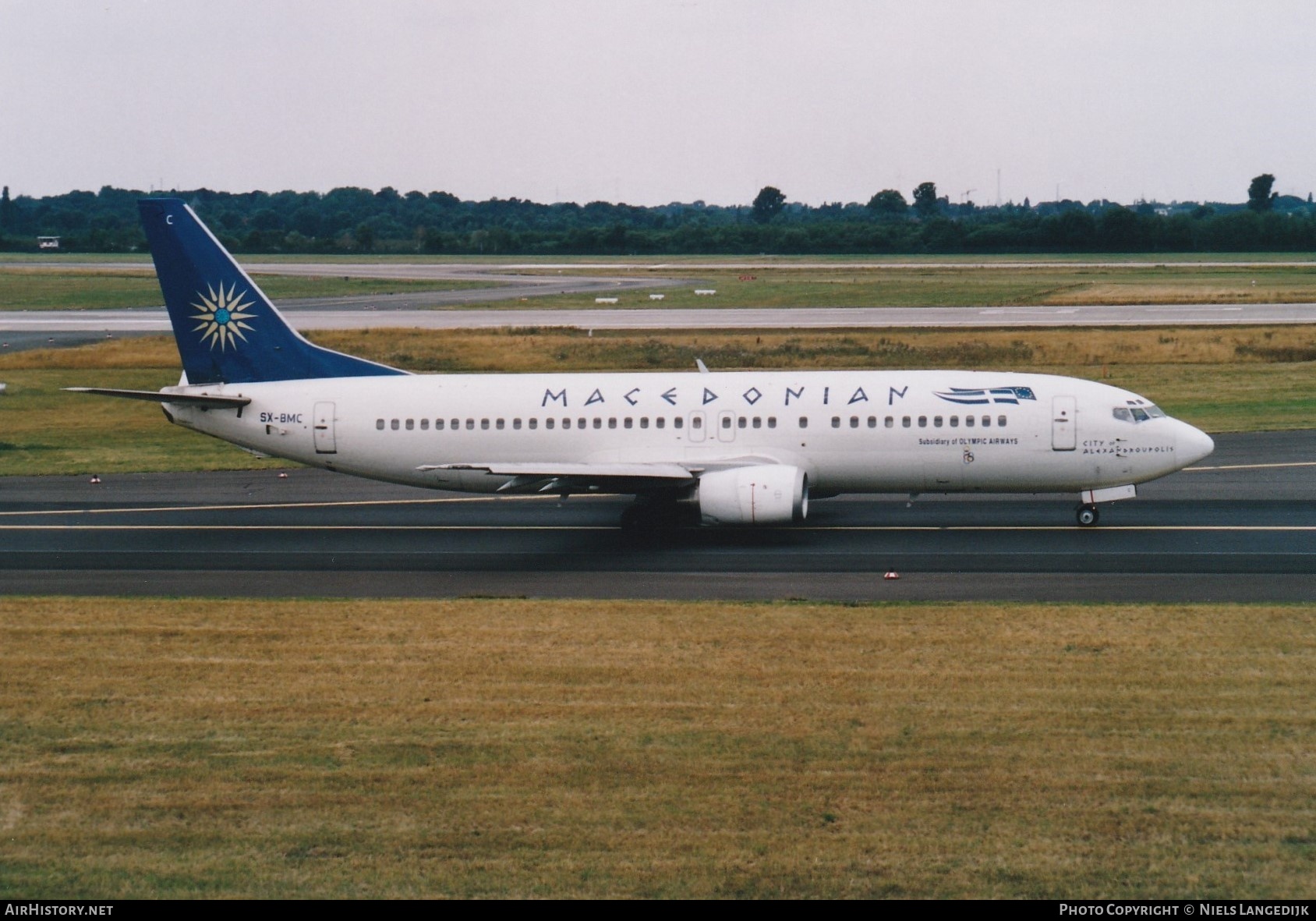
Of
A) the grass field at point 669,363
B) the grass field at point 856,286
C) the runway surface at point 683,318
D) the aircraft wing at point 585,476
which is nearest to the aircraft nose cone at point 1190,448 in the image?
the aircraft wing at point 585,476

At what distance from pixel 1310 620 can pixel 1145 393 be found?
101ft

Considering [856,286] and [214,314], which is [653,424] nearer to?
[214,314]

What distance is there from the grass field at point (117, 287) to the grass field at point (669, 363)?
3395 cm

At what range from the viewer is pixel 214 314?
33.8 m

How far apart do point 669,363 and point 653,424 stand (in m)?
31.1

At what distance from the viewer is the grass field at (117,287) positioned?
10531cm

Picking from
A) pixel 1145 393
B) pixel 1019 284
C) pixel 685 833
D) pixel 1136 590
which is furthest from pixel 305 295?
pixel 685 833

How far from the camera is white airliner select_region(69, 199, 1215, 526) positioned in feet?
102

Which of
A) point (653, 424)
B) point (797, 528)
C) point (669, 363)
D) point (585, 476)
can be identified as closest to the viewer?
point (585, 476)

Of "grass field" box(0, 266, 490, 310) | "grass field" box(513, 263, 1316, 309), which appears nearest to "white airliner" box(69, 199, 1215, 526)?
"grass field" box(513, 263, 1316, 309)

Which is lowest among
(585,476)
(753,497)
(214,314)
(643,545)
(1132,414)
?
(643,545)
